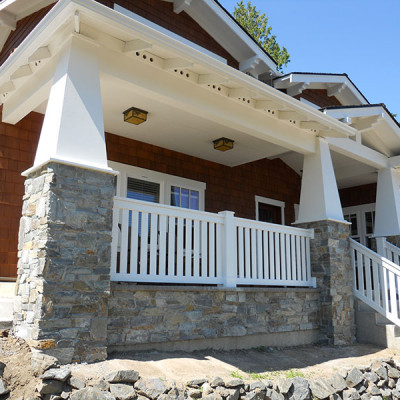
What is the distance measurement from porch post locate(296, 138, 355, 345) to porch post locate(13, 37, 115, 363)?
4166 mm

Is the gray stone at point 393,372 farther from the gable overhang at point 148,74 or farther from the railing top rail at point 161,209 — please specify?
the gable overhang at point 148,74

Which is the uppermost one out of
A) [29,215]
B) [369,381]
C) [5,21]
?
[5,21]

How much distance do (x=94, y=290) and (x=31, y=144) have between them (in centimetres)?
314

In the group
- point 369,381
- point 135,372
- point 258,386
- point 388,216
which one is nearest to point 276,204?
point 388,216

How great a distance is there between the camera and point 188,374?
15.0ft

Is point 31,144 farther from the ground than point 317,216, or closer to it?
farther from the ground

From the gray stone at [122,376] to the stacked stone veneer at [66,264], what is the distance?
0.47 m

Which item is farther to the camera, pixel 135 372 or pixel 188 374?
pixel 188 374

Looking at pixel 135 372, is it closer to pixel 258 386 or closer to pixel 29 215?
pixel 258 386

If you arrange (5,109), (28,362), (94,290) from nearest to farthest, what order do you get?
(28,362) → (94,290) → (5,109)

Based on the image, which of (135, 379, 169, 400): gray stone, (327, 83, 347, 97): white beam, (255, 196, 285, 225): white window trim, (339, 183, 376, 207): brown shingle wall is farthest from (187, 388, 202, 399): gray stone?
(339, 183, 376, 207): brown shingle wall

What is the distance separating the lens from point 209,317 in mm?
5738

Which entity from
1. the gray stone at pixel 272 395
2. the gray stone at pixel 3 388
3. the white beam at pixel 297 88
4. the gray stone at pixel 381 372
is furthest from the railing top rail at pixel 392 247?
the gray stone at pixel 3 388

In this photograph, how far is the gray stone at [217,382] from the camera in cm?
442
